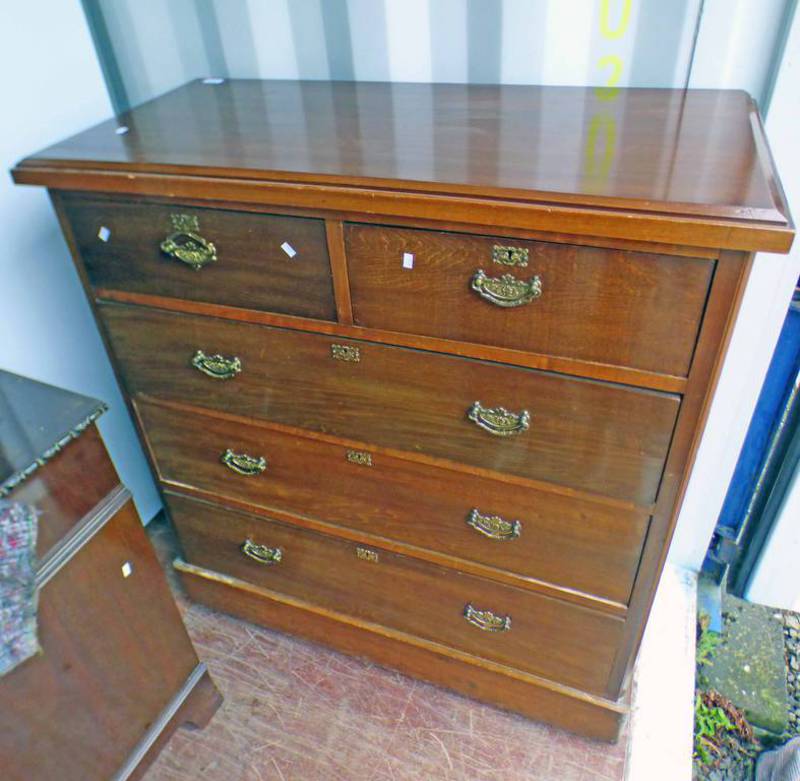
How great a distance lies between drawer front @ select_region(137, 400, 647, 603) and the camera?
106 cm

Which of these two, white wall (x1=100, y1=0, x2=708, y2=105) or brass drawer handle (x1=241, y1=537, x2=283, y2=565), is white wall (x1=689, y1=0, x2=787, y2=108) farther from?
brass drawer handle (x1=241, y1=537, x2=283, y2=565)

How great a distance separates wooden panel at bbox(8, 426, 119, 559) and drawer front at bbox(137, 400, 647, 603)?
317mm

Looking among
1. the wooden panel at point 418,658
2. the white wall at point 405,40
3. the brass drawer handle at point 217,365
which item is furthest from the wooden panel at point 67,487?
the white wall at point 405,40

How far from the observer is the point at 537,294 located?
847 mm

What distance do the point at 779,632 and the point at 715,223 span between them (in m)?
1.29

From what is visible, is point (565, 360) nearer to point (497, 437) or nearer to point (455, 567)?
point (497, 437)

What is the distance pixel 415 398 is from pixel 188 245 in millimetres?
423

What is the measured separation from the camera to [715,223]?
2.34ft

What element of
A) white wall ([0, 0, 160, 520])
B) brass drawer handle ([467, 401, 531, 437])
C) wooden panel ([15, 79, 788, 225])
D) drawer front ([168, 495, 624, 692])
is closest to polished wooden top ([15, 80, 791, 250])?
wooden panel ([15, 79, 788, 225])

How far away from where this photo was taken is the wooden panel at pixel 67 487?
2.85 ft

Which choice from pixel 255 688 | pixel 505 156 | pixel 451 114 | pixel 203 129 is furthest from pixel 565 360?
pixel 255 688

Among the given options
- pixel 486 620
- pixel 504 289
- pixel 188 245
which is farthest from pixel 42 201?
pixel 486 620

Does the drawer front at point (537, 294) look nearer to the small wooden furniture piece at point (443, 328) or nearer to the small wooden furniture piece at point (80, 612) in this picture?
the small wooden furniture piece at point (443, 328)

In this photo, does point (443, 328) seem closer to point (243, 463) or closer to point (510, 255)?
point (510, 255)
